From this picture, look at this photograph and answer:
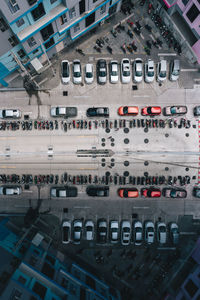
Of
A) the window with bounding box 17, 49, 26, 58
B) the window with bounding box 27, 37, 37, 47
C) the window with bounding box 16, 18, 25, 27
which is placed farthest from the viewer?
the window with bounding box 17, 49, 26, 58

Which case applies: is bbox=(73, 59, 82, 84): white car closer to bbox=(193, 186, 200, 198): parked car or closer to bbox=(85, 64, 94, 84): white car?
bbox=(85, 64, 94, 84): white car

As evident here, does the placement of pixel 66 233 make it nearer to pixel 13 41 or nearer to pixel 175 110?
pixel 175 110

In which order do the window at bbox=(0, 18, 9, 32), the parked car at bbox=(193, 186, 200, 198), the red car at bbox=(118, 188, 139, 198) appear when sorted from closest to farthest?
the window at bbox=(0, 18, 9, 32) < the red car at bbox=(118, 188, 139, 198) < the parked car at bbox=(193, 186, 200, 198)

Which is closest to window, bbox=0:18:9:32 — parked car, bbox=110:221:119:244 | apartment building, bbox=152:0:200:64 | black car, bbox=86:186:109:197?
apartment building, bbox=152:0:200:64

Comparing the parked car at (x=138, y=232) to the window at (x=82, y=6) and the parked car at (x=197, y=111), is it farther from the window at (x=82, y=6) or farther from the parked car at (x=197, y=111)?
the window at (x=82, y=6)

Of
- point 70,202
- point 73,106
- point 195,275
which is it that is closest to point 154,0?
point 73,106

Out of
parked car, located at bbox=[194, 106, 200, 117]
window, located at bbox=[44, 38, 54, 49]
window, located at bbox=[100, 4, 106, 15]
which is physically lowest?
parked car, located at bbox=[194, 106, 200, 117]

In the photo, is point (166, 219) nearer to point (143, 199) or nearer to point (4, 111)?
point (143, 199)

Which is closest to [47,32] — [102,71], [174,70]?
[102,71]
